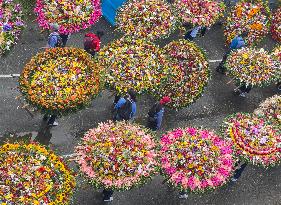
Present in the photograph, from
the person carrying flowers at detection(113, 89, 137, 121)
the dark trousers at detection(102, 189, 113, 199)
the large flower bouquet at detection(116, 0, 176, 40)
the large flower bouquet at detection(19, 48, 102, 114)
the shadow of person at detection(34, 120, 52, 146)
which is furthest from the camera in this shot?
the large flower bouquet at detection(116, 0, 176, 40)

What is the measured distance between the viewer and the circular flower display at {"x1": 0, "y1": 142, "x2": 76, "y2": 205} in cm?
1300

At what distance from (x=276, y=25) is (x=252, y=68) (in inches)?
177

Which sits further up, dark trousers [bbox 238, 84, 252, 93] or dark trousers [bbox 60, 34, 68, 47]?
dark trousers [bbox 60, 34, 68, 47]

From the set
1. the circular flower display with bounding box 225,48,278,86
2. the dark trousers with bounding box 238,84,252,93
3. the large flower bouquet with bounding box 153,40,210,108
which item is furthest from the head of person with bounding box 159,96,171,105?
the dark trousers with bounding box 238,84,252,93

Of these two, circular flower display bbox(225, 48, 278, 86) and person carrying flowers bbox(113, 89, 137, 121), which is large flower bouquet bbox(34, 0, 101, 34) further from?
circular flower display bbox(225, 48, 278, 86)

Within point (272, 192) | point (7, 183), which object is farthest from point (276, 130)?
point (7, 183)

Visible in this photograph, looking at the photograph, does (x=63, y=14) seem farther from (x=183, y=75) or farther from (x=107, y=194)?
(x=107, y=194)

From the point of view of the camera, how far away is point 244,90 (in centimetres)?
1969

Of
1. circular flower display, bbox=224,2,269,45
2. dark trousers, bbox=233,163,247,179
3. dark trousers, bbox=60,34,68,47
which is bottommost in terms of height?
dark trousers, bbox=233,163,247,179

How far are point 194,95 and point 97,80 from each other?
340 cm

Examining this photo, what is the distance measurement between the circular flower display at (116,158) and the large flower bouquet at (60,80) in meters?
1.77

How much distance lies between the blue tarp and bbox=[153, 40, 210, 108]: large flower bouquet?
3975 mm

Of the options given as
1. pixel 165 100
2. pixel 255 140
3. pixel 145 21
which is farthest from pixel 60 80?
pixel 255 140

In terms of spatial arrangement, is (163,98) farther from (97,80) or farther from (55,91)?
(55,91)
